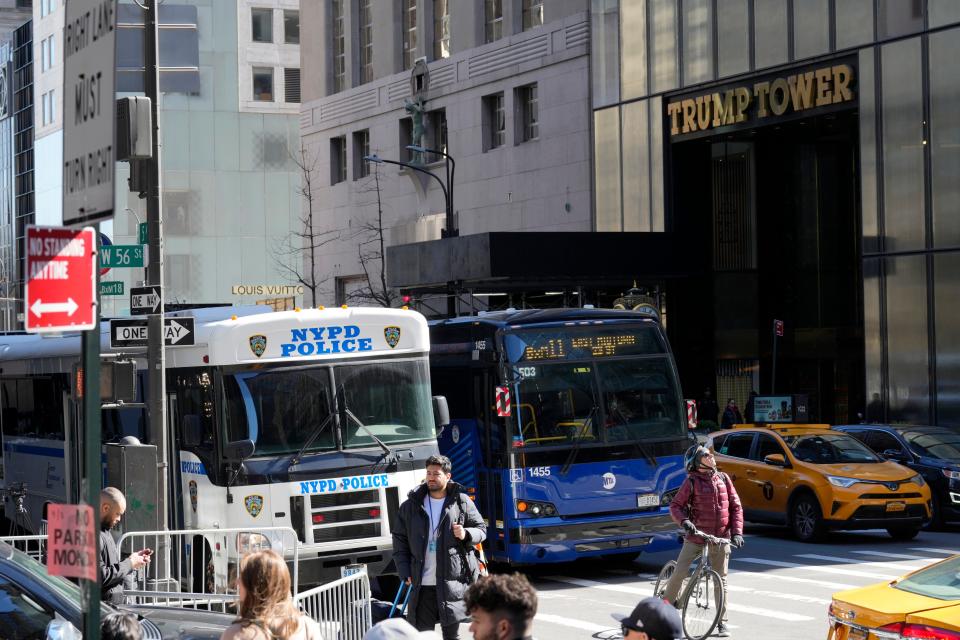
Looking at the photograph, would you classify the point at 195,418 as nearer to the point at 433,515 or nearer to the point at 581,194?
the point at 433,515

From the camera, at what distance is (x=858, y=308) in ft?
134

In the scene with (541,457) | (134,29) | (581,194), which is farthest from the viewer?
(581,194)

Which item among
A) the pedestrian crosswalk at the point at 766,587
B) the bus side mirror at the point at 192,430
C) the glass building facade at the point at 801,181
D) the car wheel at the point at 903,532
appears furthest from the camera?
the glass building facade at the point at 801,181

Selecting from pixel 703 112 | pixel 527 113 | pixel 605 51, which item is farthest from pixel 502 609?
pixel 527 113

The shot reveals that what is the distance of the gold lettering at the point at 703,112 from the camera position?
1532 inches

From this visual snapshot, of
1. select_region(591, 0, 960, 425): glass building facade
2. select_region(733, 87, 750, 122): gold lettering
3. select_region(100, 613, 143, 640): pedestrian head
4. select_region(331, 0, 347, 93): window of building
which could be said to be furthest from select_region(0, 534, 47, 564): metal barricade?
select_region(331, 0, 347, 93): window of building

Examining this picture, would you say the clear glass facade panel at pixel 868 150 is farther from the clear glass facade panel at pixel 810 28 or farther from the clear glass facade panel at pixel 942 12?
the clear glass facade panel at pixel 942 12

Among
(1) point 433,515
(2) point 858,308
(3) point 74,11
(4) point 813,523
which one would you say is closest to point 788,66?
(2) point 858,308

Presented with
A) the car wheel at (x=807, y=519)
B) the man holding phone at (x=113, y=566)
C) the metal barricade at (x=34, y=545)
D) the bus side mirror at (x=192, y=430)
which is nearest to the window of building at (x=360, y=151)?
the car wheel at (x=807, y=519)

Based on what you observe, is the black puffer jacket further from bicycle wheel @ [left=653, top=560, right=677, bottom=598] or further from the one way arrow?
the one way arrow

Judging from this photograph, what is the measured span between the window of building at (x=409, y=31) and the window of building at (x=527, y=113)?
7.14 meters

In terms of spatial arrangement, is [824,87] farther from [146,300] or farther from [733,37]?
[146,300]

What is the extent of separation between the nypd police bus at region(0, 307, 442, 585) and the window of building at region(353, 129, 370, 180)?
39.3 m

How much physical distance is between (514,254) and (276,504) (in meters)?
22.9
